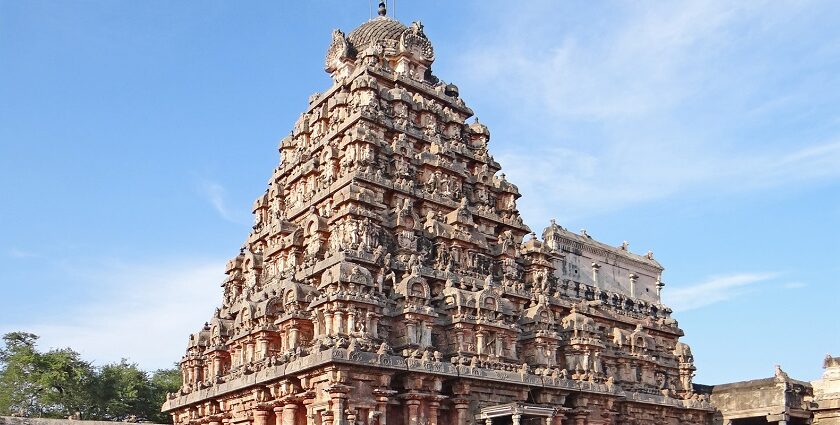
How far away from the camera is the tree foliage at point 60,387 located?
45438mm

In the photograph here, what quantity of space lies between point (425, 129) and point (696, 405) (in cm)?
1719

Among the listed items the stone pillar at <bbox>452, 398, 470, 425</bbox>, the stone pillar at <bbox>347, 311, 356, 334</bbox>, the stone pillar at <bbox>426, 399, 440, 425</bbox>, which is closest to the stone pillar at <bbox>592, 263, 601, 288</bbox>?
the stone pillar at <bbox>452, 398, 470, 425</bbox>

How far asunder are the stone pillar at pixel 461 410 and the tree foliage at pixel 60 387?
101 feet

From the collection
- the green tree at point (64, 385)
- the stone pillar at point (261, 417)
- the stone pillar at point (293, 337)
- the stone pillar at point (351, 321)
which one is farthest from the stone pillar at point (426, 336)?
the green tree at point (64, 385)

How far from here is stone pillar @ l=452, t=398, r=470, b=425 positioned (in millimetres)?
23812

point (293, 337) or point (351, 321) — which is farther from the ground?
point (351, 321)

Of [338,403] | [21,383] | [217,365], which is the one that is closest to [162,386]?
[21,383]

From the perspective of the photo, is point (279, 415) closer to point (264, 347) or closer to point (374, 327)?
point (264, 347)

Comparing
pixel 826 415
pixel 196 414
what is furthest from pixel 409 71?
pixel 826 415

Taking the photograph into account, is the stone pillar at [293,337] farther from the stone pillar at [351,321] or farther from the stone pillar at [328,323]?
the stone pillar at [351,321]

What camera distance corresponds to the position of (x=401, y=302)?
24250 millimetres

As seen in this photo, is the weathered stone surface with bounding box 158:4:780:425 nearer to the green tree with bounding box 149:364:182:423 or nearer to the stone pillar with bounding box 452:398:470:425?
the stone pillar with bounding box 452:398:470:425

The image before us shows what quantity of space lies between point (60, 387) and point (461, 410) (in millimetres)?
32248

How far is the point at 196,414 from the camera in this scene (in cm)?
2992
